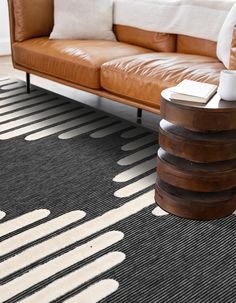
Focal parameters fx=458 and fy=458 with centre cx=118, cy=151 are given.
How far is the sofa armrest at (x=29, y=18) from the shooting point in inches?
124

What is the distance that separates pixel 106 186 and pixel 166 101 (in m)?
0.55

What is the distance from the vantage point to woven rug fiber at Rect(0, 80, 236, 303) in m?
1.52

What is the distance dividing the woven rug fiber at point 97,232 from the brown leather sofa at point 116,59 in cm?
33

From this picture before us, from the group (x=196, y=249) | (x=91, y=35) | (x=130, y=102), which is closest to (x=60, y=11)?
(x=91, y=35)

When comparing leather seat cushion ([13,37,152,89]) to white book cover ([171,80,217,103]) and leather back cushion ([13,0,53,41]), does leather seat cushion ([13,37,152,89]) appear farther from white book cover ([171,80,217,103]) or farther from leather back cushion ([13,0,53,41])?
white book cover ([171,80,217,103])

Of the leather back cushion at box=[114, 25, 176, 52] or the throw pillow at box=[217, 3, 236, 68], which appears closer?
the throw pillow at box=[217, 3, 236, 68]

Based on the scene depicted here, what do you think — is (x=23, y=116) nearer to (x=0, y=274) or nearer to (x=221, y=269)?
(x=0, y=274)

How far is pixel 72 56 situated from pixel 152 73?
0.66 metres

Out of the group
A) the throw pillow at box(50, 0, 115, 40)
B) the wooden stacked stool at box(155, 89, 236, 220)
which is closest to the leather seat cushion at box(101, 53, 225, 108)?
the wooden stacked stool at box(155, 89, 236, 220)

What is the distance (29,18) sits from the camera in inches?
126

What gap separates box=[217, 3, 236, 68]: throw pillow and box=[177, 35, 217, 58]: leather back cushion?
225mm

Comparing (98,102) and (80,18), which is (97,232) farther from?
(80,18)

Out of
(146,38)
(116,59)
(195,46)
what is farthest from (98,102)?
(195,46)

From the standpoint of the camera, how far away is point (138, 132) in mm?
2756
